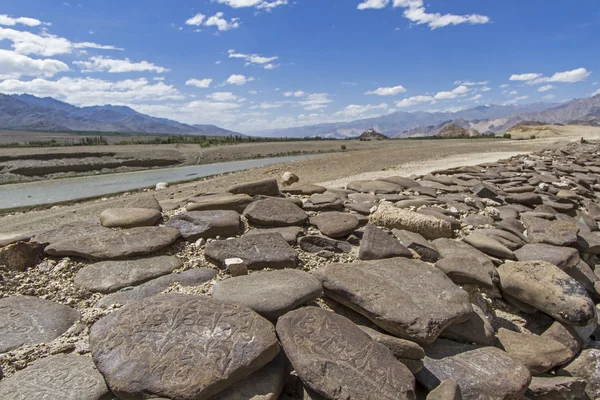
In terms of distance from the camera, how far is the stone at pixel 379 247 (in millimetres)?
3596

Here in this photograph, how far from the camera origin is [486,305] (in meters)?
3.44

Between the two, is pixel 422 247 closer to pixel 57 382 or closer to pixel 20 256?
pixel 57 382

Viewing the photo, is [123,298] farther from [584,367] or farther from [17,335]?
[584,367]

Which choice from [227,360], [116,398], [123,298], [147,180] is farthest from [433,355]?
[147,180]

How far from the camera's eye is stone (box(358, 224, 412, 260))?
360 cm

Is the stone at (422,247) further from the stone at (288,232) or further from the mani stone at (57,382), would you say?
the mani stone at (57,382)

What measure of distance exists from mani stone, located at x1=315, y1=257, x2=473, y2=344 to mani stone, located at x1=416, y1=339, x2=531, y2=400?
182 millimetres

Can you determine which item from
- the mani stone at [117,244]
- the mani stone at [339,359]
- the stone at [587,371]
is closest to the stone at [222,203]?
the mani stone at [117,244]

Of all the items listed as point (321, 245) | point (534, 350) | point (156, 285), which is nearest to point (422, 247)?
point (321, 245)

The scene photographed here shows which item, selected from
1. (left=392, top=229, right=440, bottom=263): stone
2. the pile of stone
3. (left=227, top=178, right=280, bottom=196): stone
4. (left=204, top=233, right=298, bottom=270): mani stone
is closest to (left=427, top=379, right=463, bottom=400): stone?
the pile of stone

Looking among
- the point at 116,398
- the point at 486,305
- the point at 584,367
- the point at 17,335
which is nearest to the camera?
the point at 116,398

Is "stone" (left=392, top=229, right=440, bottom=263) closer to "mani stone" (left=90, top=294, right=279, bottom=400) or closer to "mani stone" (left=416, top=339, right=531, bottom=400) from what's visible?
"mani stone" (left=416, top=339, right=531, bottom=400)

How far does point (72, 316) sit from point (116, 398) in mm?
844

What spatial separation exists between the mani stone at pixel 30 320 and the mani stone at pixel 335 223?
2.28 meters
